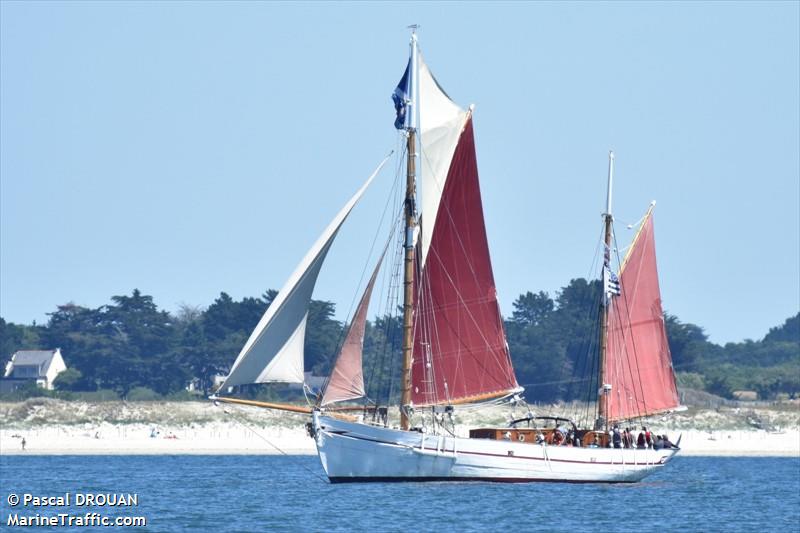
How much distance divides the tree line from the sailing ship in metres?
69.0

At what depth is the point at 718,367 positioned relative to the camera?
180m

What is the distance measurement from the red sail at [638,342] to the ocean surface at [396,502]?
428 cm

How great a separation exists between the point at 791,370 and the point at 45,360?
246ft

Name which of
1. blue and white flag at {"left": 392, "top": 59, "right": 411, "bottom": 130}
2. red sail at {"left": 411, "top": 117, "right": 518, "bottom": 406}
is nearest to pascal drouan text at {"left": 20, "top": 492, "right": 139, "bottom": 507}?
red sail at {"left": 411, "top": 117, "right": 518, "bottom": 406}

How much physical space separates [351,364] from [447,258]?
706 centimetres

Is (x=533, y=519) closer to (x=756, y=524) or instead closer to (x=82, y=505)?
(x=756, y=524)

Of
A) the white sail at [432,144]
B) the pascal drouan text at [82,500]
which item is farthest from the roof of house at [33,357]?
the white sail at [432,144]

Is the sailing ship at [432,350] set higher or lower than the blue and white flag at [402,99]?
lower

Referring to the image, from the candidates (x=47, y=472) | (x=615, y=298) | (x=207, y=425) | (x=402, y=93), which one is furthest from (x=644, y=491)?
(x=207, y=425)

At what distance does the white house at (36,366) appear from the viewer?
166950 mm

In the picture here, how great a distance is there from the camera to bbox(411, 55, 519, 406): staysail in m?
75.4

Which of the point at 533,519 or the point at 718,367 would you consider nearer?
the point at 533,519

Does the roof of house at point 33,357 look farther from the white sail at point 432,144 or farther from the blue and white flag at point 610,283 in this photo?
the white sail at point 432,144

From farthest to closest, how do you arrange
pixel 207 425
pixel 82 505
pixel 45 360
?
1. pixel 45 360
2. pixel 207 425
3. pixel 82 505
